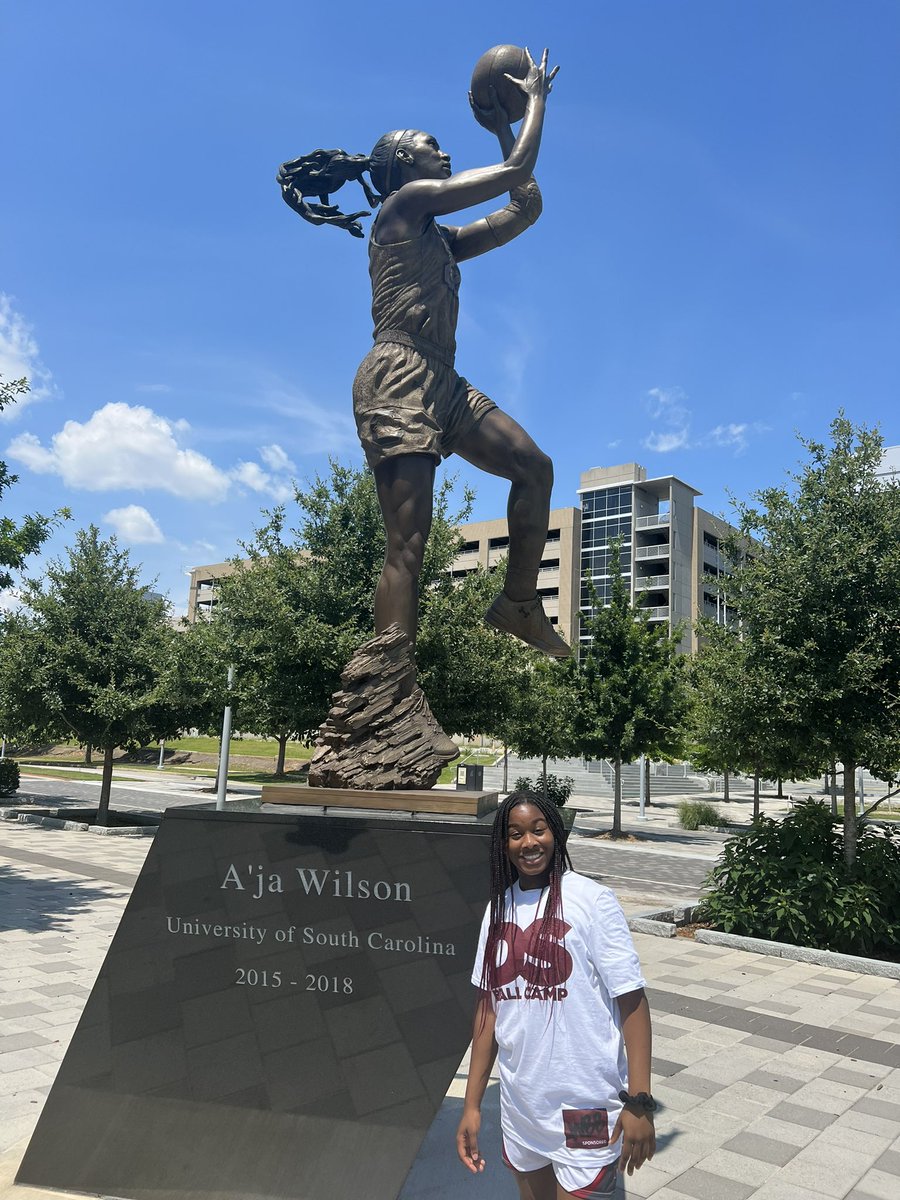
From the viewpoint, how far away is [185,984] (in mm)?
4016

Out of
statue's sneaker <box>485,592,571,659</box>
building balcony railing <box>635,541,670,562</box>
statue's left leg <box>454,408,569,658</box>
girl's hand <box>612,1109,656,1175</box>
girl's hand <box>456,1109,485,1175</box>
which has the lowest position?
girl's hand <box>456,1109,485,1175</box>

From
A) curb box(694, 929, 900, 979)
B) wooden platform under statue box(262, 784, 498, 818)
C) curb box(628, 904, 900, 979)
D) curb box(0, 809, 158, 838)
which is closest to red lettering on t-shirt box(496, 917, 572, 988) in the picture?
wooden platform under statue box(262, 784, 498, 818)

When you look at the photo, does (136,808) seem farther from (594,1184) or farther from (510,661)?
(594,1184)

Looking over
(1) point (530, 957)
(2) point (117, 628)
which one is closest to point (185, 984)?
(1) point (530, 957)

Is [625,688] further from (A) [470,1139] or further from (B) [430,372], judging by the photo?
(A) [470,1139]

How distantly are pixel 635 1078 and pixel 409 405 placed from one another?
367cm

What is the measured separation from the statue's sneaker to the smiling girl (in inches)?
110

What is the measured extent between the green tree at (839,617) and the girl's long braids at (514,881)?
705cm

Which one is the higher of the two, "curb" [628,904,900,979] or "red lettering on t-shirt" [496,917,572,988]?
"red lettering on t-shirt" [496,917,572,988]

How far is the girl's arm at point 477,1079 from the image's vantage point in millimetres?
2521

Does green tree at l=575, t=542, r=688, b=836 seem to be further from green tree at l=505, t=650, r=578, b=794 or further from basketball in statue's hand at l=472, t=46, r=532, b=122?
basketball in statue's hand at l=472, t=46, r=532, b=122

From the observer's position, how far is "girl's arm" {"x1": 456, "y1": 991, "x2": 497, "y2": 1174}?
8.27ft

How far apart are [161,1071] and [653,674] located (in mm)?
19155

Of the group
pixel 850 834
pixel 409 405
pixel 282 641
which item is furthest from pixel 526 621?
pixel 282 641
